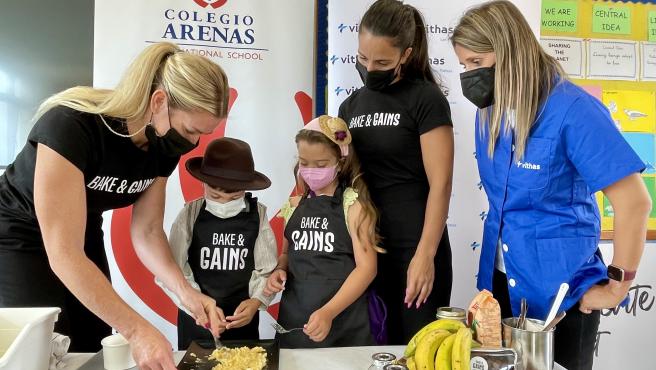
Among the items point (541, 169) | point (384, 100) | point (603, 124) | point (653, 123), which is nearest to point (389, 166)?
point (384, 100)

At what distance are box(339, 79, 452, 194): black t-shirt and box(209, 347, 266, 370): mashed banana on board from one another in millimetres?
828

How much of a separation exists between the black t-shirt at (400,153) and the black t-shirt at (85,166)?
29.1 inches

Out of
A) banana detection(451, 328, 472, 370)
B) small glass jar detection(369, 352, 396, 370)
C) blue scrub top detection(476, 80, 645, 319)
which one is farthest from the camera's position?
blue scrub top detection(476, 80, 645, 319)

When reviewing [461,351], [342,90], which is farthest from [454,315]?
[342,90]

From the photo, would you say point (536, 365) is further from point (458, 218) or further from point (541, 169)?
point (458, 218)

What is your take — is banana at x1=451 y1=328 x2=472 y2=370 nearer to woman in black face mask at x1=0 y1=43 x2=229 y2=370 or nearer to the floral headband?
woman in black face mask at x1=0 y1=43 x2=229 y2=370

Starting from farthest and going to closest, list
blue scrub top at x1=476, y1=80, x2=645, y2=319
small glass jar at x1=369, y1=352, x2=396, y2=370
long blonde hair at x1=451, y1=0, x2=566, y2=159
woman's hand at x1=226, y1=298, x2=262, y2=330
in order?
woman's hand at x1=226, y1=298, x2=262, y2=330, long blonde hair at x1=451, y1=0, x2=566, y2=159, blue scrub top at x1=476, y1=80, x2=645, y2=319, small glass jar at x1=369, y1=352, x2=396, y2=370

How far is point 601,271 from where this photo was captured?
1.37 m

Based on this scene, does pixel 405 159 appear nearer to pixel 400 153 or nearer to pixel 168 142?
pixel 400 153

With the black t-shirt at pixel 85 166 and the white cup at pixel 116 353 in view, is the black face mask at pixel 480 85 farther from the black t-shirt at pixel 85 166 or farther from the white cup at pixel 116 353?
the white cup at pixel 116 353

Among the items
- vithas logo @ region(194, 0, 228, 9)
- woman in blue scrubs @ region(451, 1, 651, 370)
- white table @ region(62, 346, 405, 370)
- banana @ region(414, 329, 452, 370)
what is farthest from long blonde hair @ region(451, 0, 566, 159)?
vithas logo @ region(194, 0, 228, 9)

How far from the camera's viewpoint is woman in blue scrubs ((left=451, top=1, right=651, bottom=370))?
4.25 feet

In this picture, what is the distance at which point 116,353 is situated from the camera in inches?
46.1

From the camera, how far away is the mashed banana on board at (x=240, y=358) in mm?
1167
